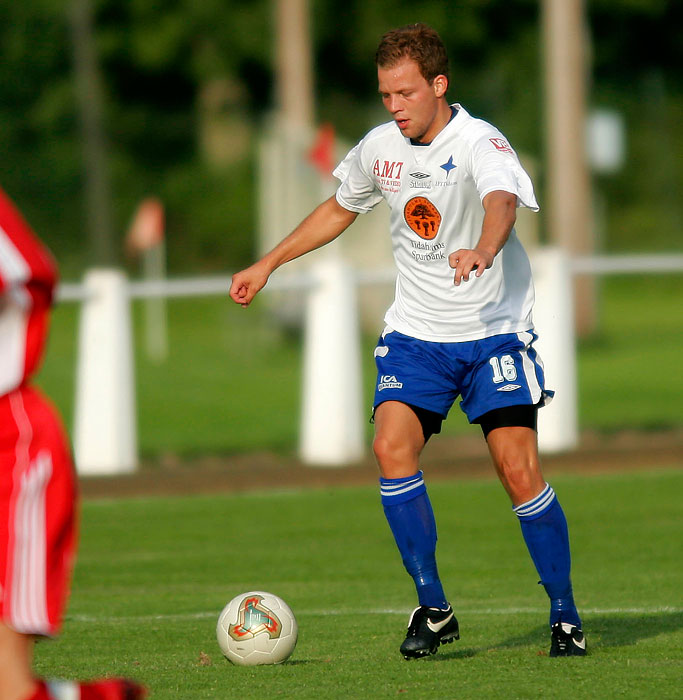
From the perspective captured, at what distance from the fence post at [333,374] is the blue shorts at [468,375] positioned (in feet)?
21.1

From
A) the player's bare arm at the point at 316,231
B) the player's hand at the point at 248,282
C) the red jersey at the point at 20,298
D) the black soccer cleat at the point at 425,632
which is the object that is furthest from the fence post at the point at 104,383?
the red jersey at the point at 20,298

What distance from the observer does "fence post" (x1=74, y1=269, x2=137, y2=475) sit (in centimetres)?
1211

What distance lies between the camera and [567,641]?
19.2 ft

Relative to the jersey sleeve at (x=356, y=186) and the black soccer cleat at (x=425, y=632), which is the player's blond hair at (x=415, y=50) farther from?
the black soccer cleat at (x=425, y=632)

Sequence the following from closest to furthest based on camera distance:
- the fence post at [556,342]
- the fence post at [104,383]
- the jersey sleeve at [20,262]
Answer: the jersey sleeve at [20,262], the fence post at [104,383], the fence post at [556,342]

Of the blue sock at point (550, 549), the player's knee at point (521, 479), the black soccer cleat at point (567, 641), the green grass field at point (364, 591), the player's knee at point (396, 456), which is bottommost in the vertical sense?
the green grass field at point (364, 591)

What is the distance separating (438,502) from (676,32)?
37.7m

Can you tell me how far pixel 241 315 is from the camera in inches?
1243

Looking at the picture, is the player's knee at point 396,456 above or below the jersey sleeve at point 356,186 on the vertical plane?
below

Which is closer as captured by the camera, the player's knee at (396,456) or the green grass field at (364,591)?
the green grass field at (364,591)

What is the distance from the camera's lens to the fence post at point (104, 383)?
39.7 feet

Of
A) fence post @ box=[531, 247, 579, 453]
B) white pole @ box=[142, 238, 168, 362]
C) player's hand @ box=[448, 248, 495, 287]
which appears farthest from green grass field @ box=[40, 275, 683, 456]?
player's hand @ box=[448, 248, 495, 287]

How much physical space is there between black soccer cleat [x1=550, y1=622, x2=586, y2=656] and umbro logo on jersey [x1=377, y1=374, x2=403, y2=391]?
102 centimetres

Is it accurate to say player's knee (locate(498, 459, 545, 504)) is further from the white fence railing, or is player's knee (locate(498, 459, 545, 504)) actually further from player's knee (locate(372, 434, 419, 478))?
the white fence railing
